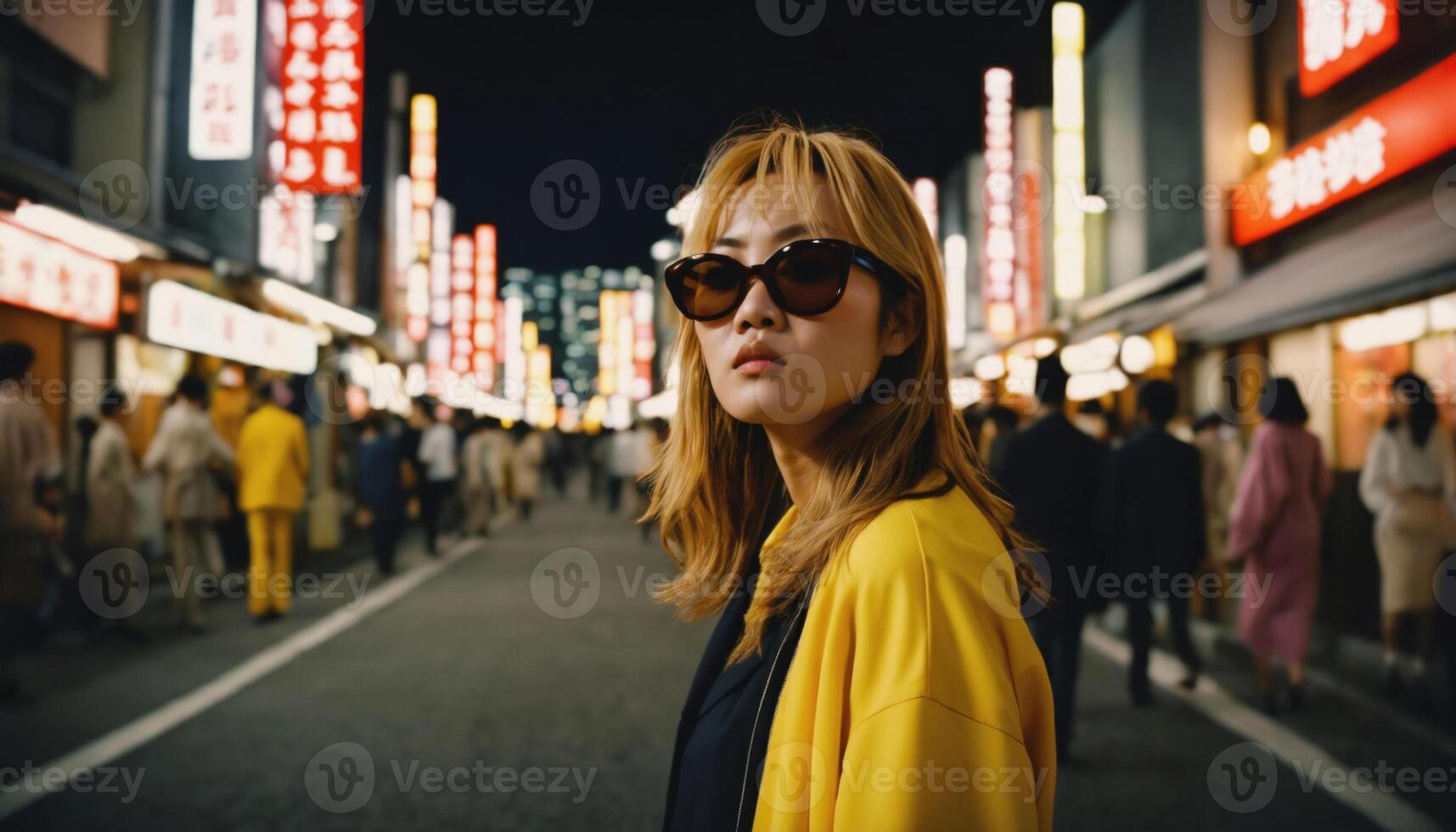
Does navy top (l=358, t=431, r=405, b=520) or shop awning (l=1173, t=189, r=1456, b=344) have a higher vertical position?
shop awning (l=1173, t=189, r=1456, b=344)

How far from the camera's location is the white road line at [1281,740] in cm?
445

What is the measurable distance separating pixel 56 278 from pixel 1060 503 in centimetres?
949

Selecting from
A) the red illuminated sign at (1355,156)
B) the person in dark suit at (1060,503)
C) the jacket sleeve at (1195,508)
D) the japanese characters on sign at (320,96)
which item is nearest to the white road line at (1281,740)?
the jacket sleeve at (1195,508)

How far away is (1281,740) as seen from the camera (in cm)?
568

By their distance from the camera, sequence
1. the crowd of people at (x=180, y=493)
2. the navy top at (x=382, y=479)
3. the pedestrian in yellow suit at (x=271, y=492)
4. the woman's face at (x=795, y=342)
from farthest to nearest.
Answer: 1. the navy top at (x=382, y=479)
2. the pedestrian in yellow suit at (x=271, y=492)
3. the crowd of people at (x=180, y=493)
4. the woman's face at (x=795, y=342)

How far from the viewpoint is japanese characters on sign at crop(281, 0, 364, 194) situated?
1564 centimetres

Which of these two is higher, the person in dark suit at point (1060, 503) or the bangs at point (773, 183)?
the bangs at point (773, 183)

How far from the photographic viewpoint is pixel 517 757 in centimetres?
526

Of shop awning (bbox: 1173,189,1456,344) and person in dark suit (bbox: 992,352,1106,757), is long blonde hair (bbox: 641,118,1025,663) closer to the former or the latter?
person in dark suit (bbox: 992,352,1106,757)

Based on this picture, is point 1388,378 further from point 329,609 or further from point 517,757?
point 329,609

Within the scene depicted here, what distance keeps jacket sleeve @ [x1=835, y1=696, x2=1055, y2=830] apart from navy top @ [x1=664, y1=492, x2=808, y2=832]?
0.26m

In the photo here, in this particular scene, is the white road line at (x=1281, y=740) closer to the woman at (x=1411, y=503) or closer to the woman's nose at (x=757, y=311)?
the woman at (x=1411, y=503)

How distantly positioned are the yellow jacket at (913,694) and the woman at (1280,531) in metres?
6.17

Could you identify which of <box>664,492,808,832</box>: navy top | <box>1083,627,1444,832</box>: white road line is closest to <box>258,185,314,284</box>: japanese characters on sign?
<box>1083,627,1444,832</box>: white road line
